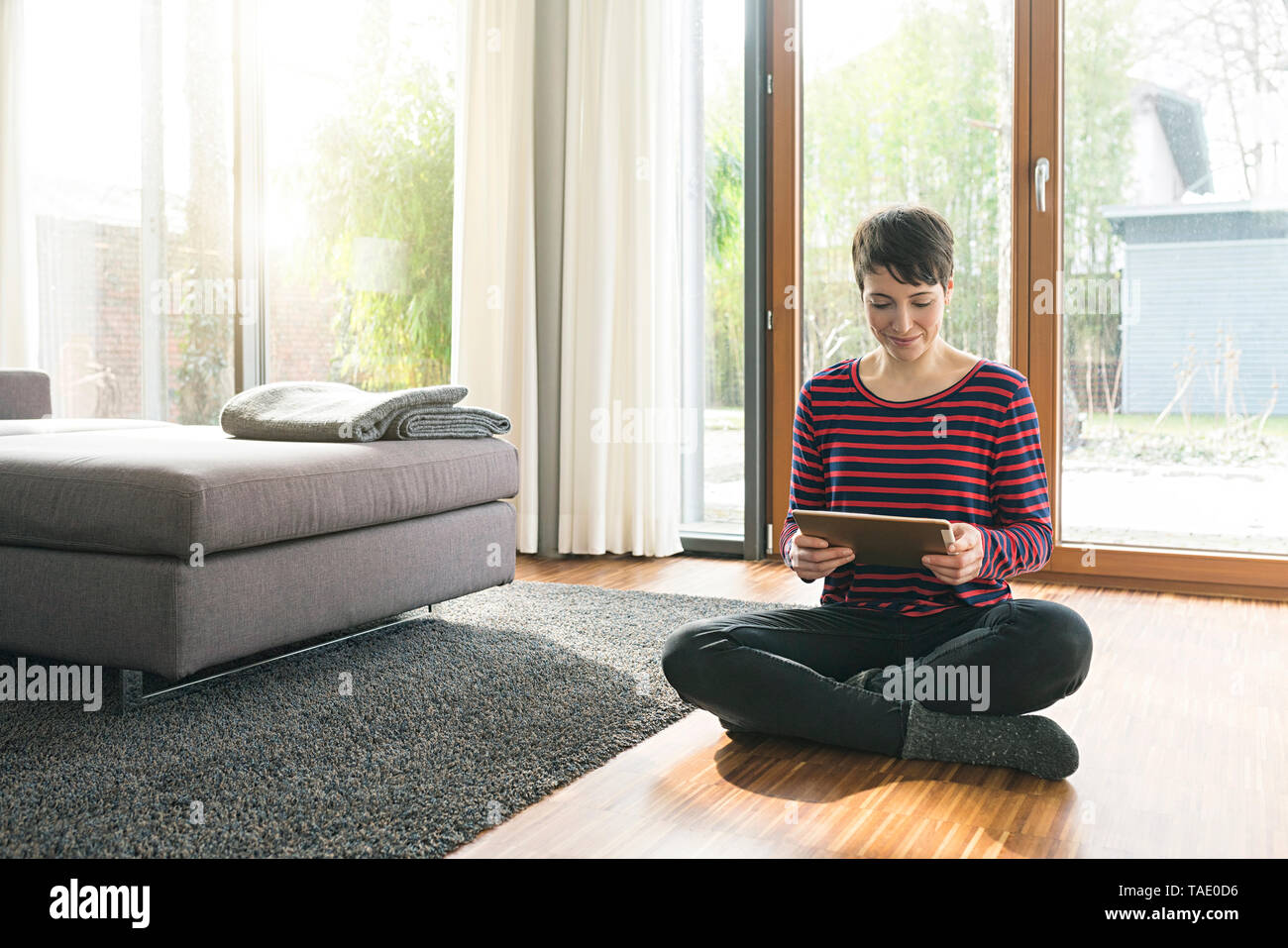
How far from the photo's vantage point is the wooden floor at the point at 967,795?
133cm

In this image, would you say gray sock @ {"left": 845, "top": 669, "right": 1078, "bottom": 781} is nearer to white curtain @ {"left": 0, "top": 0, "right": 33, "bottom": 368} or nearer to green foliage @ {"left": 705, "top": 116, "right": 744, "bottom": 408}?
green foliage @ {"left": 705, "top": 116, "right": 744, "bottom": 408}

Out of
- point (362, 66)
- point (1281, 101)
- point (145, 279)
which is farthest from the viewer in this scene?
point (145, 279)

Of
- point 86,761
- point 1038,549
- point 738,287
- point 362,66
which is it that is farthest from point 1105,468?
point 362,66

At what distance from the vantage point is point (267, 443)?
223cm

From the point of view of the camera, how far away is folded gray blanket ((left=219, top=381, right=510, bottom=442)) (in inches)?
90.8

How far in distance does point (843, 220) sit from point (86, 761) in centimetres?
269

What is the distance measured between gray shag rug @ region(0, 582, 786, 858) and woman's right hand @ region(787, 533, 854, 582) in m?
0.39

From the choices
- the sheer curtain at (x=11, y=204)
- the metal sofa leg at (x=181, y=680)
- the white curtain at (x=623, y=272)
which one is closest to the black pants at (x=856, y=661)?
the metal sofa leg at (x=181, y=680)

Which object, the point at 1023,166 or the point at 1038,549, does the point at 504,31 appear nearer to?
the point at 1023,166

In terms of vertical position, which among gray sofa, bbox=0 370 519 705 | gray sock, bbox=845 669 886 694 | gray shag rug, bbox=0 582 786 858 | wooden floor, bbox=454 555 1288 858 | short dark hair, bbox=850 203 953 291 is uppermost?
short dark hair, bbox=850 203 953 291

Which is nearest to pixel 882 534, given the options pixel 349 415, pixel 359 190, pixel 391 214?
pixel 349 415

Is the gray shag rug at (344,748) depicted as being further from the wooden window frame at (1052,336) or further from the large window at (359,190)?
the large window at (359,190)

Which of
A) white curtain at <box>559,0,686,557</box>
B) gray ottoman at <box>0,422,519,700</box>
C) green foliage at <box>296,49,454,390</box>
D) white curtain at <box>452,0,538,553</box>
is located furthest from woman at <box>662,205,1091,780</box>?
green foliage at <box>296,49,454,390</box>

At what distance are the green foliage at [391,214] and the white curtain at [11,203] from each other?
1337mm
